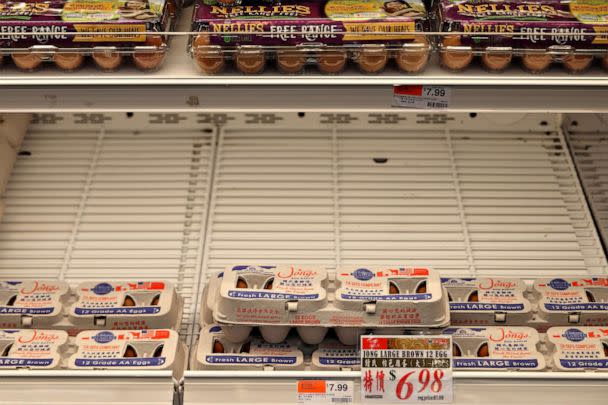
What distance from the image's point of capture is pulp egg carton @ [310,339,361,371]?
7.41 ft

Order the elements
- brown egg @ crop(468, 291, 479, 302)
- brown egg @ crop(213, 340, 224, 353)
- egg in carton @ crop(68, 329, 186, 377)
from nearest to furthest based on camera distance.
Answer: egg in carton @ crop(68, 329, 186, 377)
brown egg @ crop(213, 340, 224, 353)
brown egg @ crop(468, 291, 479, 302)

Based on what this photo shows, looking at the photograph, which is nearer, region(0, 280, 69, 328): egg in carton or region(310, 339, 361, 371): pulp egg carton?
region(310, 339, 361, 371): pulp egg carton

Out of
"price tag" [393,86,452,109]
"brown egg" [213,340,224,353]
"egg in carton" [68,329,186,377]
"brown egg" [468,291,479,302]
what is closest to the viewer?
"price tag" [393,86,452,109]

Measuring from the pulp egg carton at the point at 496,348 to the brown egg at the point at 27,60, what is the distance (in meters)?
1.26

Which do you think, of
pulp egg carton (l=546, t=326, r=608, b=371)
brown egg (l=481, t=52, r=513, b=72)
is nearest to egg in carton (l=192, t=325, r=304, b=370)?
pulp egg carton (l=546, t=326, r=608, b=371)

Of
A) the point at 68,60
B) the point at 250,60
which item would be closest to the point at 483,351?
the point at 250,60

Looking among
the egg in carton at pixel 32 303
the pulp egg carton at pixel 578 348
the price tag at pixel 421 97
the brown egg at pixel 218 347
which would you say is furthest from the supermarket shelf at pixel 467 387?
the price tag at pixel 421 97

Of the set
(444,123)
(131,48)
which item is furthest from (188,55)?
(444,123)

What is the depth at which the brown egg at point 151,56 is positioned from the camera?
2129mm

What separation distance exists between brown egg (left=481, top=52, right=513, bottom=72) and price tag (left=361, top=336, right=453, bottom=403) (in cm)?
69

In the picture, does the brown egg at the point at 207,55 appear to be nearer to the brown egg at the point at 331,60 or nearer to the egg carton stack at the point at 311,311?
the brown egg at the point at 331,60

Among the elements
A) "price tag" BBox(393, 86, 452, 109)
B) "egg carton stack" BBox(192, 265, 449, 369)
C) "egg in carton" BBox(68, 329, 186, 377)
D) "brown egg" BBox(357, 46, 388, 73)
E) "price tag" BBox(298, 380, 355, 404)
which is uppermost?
"brown egg" BBox(357, 46, 388, 73)

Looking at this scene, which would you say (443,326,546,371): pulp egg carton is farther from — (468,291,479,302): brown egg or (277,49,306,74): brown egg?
(277,49,306,74): brown egg

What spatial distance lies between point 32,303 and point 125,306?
26 centimetres
